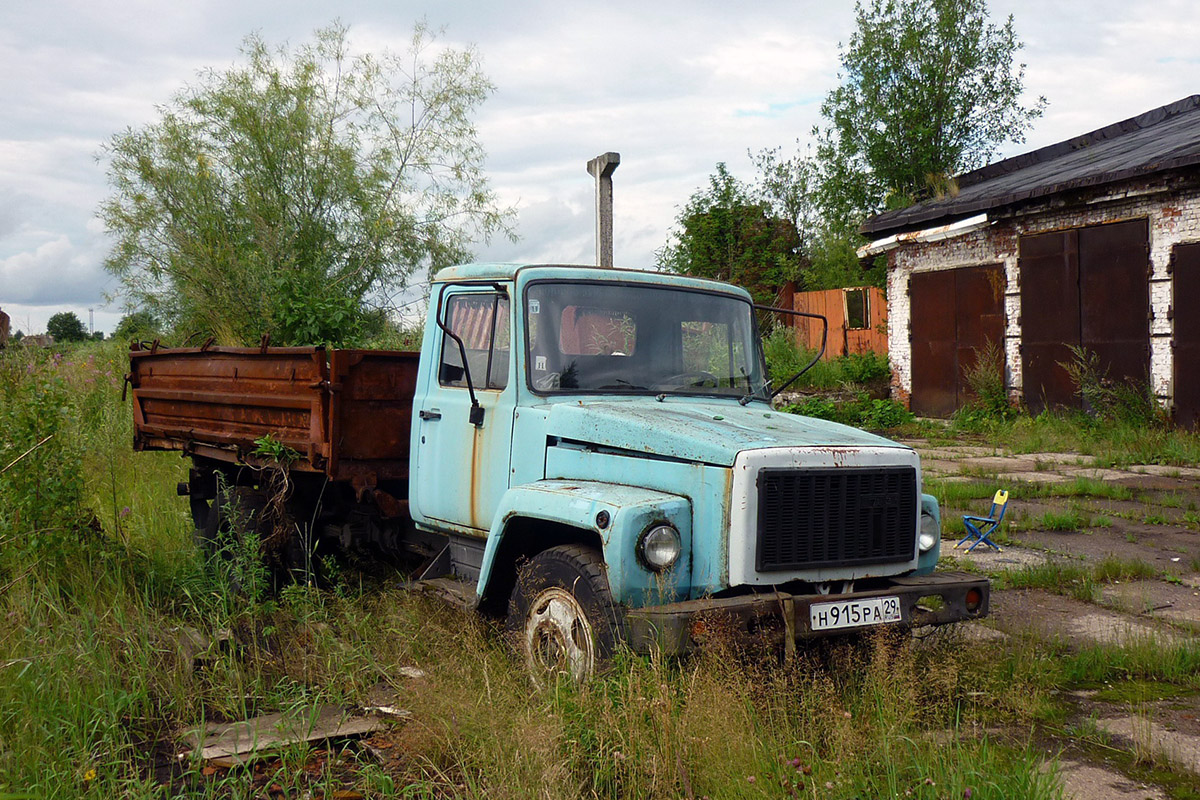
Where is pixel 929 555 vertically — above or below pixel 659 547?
below

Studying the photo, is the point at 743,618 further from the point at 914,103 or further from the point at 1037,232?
the point at 914,103

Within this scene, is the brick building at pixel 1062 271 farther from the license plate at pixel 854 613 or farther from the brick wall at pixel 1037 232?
the license plate at pixel 854 613

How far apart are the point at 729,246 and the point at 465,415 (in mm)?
26025

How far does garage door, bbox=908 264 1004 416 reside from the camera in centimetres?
1541

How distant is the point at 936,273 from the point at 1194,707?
13.0 meters

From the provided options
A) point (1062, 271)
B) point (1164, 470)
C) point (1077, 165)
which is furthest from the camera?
point (1077, 165)

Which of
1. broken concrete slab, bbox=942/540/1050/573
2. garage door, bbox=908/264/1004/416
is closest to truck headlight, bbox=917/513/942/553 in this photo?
broken concrete slab, bbox=942/540/1050/573

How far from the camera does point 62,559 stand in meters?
5.63

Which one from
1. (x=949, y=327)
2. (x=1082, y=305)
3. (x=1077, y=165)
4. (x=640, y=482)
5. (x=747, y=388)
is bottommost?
(x=640, y=482)

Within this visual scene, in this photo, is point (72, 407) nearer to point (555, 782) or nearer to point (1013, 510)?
point (555, 782)

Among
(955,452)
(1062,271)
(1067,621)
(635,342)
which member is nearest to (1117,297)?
(1062,271)

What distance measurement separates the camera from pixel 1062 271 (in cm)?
Answer: 1408

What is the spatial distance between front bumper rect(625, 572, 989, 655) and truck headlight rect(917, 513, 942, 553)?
39cm

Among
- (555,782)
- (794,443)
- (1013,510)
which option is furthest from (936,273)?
(555,782)
